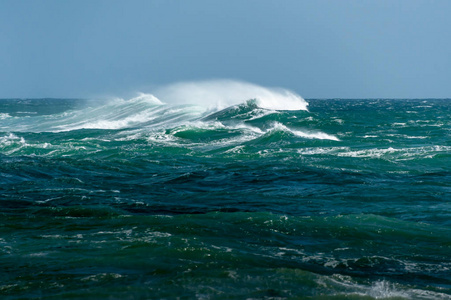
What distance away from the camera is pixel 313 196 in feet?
45.0

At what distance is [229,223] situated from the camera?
10594 millimetres

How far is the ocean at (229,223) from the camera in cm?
698

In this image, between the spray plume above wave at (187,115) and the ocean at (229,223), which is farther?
the spray plume above wave at (187,115)

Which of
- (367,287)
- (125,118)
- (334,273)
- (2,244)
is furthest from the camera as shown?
(125,118)

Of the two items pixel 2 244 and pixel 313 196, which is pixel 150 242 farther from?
pixel 313 196

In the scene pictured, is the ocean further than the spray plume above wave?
No

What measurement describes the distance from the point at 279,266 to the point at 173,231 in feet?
8.82

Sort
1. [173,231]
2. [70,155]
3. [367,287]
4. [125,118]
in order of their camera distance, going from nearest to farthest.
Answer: [367,287], [173,231], [70,155], [125,118]

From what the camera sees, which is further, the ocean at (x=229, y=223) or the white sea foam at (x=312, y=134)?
the white sea foam at (x=312, y=134)

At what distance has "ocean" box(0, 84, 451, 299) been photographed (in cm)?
698

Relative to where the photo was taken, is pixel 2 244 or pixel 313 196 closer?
pixel 2 244

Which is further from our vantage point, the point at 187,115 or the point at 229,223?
the point at 187,115

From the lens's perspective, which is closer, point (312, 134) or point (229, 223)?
point (229, 223)

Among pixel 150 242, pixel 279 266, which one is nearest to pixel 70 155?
pixel 150 242
